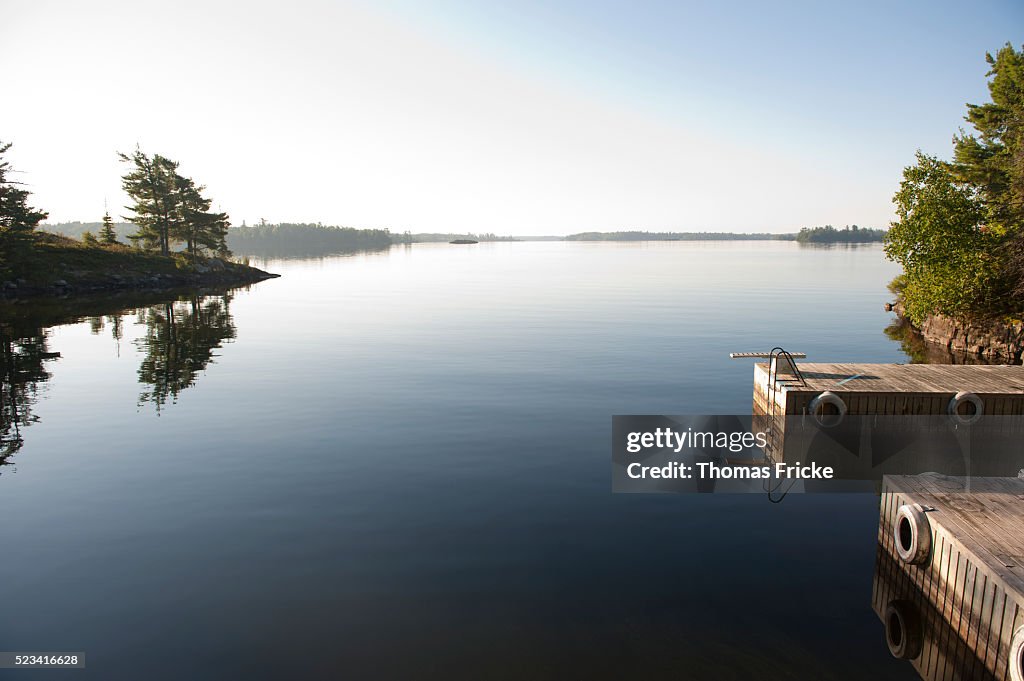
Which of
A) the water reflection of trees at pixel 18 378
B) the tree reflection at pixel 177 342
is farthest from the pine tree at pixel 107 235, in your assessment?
the water reflection of trees at pixel 18 378

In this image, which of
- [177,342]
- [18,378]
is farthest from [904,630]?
[177,342]

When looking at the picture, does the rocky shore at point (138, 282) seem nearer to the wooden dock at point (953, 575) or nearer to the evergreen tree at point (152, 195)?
the evergreen tree at point (152, 195)

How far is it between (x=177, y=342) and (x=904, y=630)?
43290 millimetres

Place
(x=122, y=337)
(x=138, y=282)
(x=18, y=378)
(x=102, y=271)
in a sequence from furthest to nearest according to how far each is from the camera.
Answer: (x=138, y=282), (x=102, y=271), (x=122, y=337), (x=18, y=378)

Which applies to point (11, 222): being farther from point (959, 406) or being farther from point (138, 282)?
point (959, 406)

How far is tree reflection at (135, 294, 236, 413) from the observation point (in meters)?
28.6

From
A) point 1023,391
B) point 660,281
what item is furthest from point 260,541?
point 660,281

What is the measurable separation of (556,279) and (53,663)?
88.0 m

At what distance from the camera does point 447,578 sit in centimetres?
1188

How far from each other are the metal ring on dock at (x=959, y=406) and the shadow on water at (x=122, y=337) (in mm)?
29942

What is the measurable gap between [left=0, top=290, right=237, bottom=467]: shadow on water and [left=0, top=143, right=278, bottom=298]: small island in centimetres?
743

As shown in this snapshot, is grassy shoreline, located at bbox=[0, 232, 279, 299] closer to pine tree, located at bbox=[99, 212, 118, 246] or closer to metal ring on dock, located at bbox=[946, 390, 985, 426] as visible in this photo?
pine tree, located at bbox=[99, 212, 118, 246]

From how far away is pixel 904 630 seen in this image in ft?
34.2

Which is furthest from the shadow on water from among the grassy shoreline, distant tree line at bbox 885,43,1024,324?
distant tree line at bbox 885,43,1024,324
